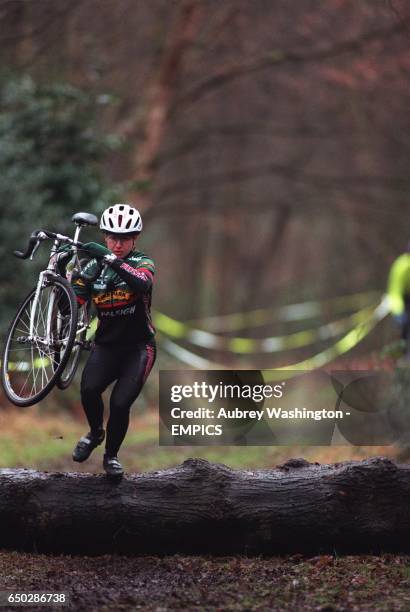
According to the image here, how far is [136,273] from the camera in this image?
820 centimetres

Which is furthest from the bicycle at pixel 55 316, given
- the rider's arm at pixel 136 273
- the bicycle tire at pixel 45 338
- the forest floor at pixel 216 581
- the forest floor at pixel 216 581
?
the forest floor at pixel 216 581

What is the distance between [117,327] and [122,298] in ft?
0.83

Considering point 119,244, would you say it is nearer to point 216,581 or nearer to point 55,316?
point 55,316

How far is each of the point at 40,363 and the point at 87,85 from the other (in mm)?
13499

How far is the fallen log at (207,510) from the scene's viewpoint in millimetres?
9359

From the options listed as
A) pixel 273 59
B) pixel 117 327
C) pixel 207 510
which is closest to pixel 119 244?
pixel 117 327

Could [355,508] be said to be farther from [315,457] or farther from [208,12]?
[208,12]

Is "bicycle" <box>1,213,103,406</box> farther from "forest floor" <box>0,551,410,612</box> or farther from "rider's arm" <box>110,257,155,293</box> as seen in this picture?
"forest floor" <box>0,551,410,612</box>

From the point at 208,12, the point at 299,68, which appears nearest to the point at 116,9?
the point at 208,12

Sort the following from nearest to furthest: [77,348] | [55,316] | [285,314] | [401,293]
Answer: [77,348] → [55,316] → [401,293] → [285,314]

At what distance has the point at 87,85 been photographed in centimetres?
2138

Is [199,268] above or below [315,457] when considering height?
above

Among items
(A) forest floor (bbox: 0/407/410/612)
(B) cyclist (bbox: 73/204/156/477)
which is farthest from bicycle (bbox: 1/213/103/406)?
(A) forest floor (bbox: 0/407/410/612)

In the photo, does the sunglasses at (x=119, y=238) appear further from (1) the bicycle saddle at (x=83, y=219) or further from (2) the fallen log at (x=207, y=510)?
(2) the fallen log at (x=207, y=510)
